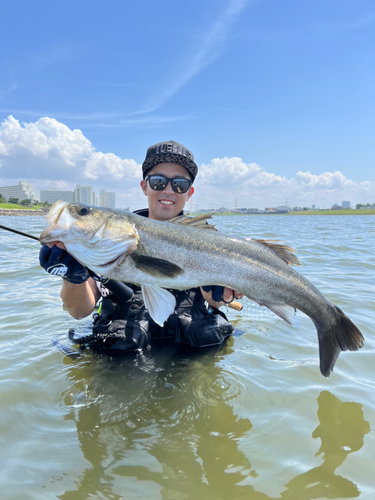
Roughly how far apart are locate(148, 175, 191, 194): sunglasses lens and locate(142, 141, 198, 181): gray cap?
14.2 inches

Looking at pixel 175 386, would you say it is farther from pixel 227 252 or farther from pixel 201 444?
pixel 227 252

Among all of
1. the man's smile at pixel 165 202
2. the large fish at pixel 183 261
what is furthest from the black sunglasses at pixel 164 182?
the large fish at pixel 183 261

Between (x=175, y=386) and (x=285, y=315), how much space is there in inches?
61.9

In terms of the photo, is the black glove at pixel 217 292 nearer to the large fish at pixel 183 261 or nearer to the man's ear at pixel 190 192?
the large fish at pixel 183 261

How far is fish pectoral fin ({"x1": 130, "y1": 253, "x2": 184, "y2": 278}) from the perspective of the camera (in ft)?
10.5

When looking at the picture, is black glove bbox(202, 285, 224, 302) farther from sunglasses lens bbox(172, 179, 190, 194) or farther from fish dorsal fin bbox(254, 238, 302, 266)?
sunglasses lens bbox(172, 179, 190, 194)

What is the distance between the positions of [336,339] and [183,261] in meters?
1.91

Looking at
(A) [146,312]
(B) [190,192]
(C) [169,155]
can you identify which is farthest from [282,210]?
(A) [146,312]

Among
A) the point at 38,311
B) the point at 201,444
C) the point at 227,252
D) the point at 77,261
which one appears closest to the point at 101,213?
the point at 77,261

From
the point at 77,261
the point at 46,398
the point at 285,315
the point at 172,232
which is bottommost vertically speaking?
the point at 46,398

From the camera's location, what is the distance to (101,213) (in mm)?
3340

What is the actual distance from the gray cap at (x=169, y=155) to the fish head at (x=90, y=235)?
7.21 feet

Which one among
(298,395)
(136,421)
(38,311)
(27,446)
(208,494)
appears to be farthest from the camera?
(38,311)

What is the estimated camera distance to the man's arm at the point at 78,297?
4.25m
